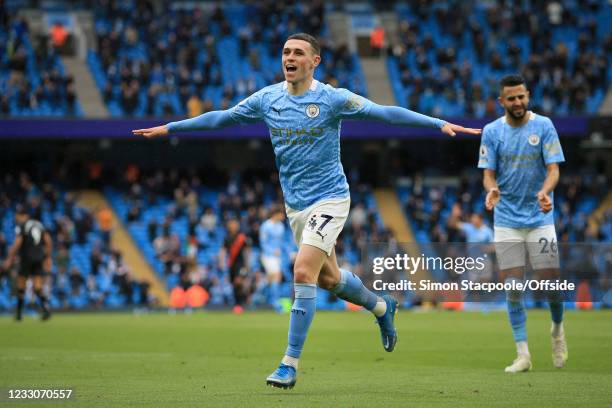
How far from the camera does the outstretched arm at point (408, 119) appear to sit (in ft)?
29.9

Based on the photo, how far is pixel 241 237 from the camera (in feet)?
90.7

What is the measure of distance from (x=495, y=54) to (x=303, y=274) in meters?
36.4

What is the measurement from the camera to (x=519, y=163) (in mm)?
11273

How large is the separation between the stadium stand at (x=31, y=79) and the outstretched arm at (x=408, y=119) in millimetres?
31657

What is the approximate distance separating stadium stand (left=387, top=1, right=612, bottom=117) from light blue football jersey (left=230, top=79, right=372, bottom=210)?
3149 centimetres

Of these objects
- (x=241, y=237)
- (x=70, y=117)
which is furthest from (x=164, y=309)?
(x=70, y=117)

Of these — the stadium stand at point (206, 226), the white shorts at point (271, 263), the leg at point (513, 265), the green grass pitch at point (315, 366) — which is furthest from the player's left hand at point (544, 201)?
the stadium stand at point (206, 226)

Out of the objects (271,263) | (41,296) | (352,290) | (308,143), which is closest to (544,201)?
(352,290)

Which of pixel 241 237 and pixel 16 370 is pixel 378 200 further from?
pixel 16 370

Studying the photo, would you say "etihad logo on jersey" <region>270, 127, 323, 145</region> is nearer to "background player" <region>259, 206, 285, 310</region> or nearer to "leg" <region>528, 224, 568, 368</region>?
"leg" <region>528, 224, 568, 368</region>

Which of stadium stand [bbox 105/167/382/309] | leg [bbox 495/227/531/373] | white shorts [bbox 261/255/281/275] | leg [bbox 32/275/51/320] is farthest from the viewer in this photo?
stadium stand [bbox 105/167/382/309]

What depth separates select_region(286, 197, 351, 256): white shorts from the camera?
9.36m

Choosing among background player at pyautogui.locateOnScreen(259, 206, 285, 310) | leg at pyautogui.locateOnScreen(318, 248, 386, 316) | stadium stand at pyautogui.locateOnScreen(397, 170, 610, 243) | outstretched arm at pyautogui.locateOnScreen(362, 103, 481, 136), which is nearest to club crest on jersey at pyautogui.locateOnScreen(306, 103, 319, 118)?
outstretched arm at pyautogui.locateOnScreen(362, 103, 481, 136)

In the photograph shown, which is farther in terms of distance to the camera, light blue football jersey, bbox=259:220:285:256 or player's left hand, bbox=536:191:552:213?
light blue football jersey, bbox=259:220:285:256
